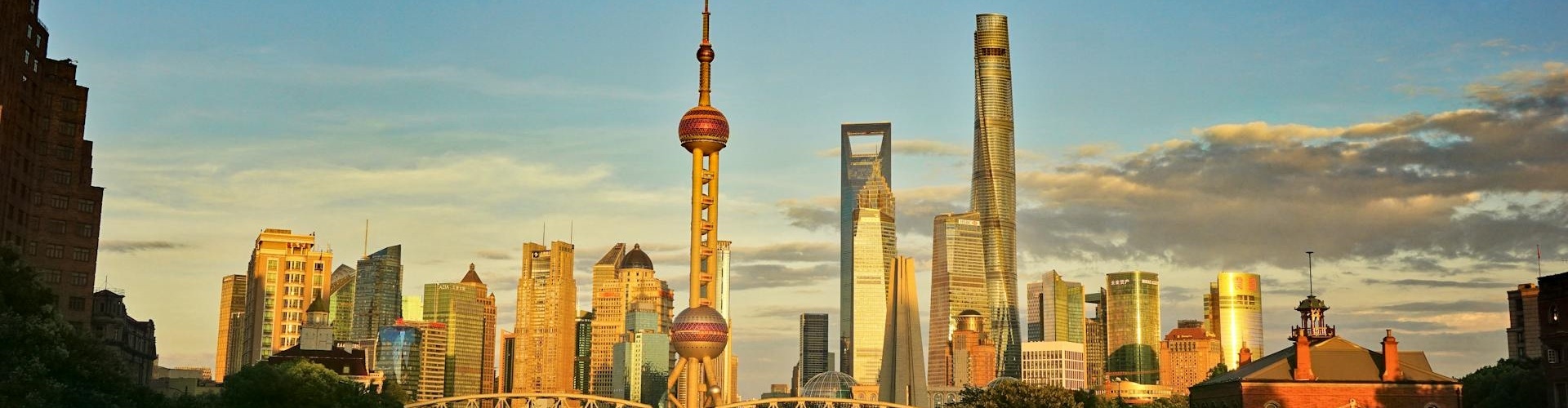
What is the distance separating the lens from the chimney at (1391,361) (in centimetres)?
14388

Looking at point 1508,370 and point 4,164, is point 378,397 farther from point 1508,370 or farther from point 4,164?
point 1508,370

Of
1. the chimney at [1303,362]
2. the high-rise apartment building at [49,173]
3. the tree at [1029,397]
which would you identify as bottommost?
the tree at [1029,397]

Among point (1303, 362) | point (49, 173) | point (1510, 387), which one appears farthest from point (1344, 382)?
point (49, 173)

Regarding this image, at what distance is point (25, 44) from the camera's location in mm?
158125

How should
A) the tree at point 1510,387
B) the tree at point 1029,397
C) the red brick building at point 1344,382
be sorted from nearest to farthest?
the red brick building at point 1344,382 → the tree at point 1510,387 → the tree at point 1029,397

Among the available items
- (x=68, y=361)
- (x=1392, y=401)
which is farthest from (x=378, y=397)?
(x=1392, y=401)

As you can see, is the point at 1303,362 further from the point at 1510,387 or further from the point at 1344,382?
the point at 1510,387

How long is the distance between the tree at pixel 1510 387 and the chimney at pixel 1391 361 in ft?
41.4

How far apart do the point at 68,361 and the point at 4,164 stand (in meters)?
54.6

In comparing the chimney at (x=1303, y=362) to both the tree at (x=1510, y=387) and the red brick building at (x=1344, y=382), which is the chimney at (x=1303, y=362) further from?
the tree at (x=1510, y=387)

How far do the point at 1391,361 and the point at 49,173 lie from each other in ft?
420

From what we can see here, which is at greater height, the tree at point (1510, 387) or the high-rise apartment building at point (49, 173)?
the high-rise apartment building at point (49, 173)

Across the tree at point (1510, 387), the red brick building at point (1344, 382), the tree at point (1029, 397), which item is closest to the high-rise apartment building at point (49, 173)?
the tree at point (1029, 397)

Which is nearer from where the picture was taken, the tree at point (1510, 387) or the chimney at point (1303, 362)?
the chimney at point (1303, 362)
